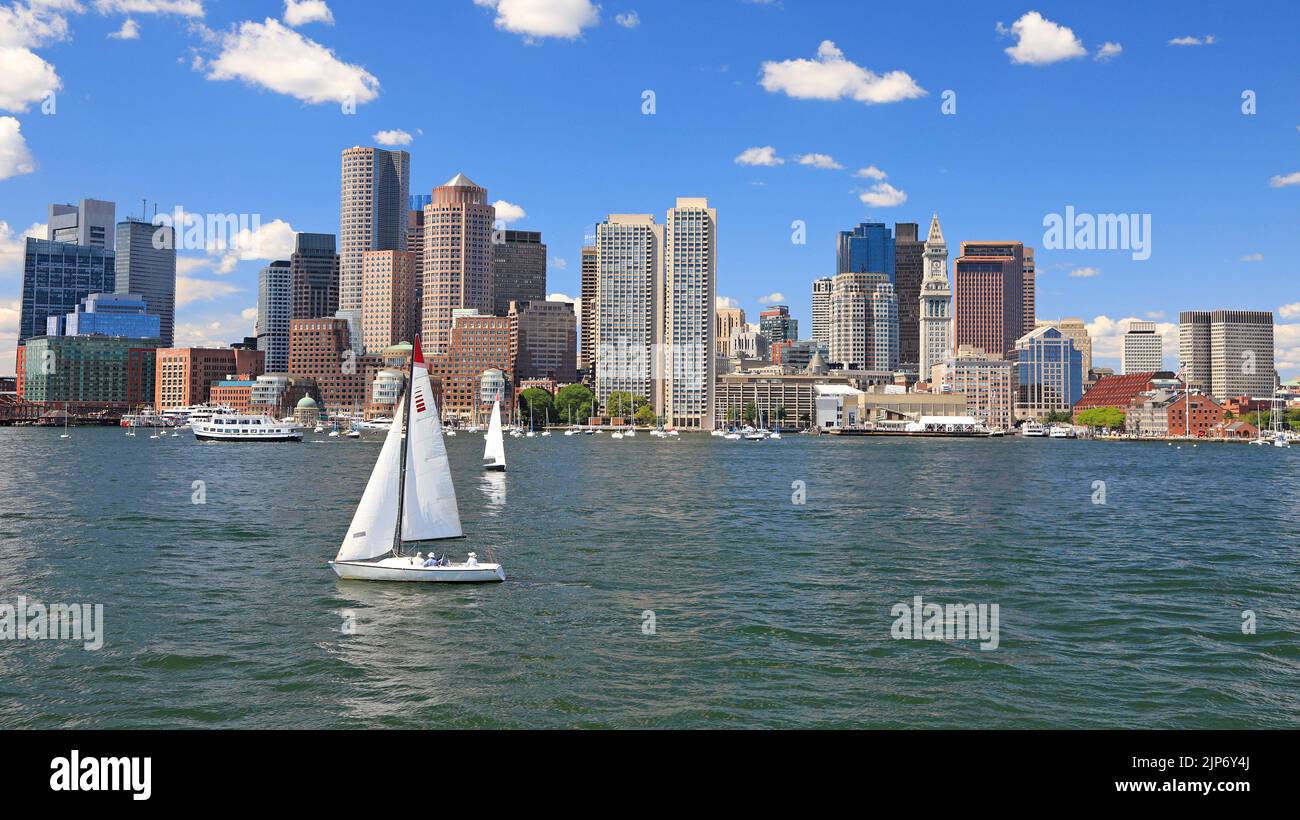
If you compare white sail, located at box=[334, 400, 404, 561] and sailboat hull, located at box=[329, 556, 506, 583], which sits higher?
white sail, located at box=[334, 400, 404, 561]

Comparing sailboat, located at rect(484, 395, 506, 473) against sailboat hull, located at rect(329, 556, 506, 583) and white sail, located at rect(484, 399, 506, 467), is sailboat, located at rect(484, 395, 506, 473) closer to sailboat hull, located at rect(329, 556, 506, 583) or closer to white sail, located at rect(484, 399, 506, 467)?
white sail, located at rect(484, 399, 506, 467)

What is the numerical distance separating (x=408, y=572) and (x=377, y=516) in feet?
9.27

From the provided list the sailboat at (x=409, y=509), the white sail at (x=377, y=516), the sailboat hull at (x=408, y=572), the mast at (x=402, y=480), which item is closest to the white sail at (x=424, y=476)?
the sailboat at (x=409, y=509)

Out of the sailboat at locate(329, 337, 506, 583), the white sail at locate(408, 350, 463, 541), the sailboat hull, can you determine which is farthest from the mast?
the sailboat hull

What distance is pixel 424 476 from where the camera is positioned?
4050cm

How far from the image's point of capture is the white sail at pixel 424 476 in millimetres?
39938

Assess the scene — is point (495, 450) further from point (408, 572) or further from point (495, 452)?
point (408, 572)

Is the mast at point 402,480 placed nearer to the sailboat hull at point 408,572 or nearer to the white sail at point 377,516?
the white sail at point 377,516

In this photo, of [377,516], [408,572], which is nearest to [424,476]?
[377,516]

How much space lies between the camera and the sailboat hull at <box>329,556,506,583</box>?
1505 inches

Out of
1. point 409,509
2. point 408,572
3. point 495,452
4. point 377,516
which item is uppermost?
point 495,452

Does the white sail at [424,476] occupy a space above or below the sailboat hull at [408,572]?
above

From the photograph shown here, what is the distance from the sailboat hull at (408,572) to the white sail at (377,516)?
1.77 ft
